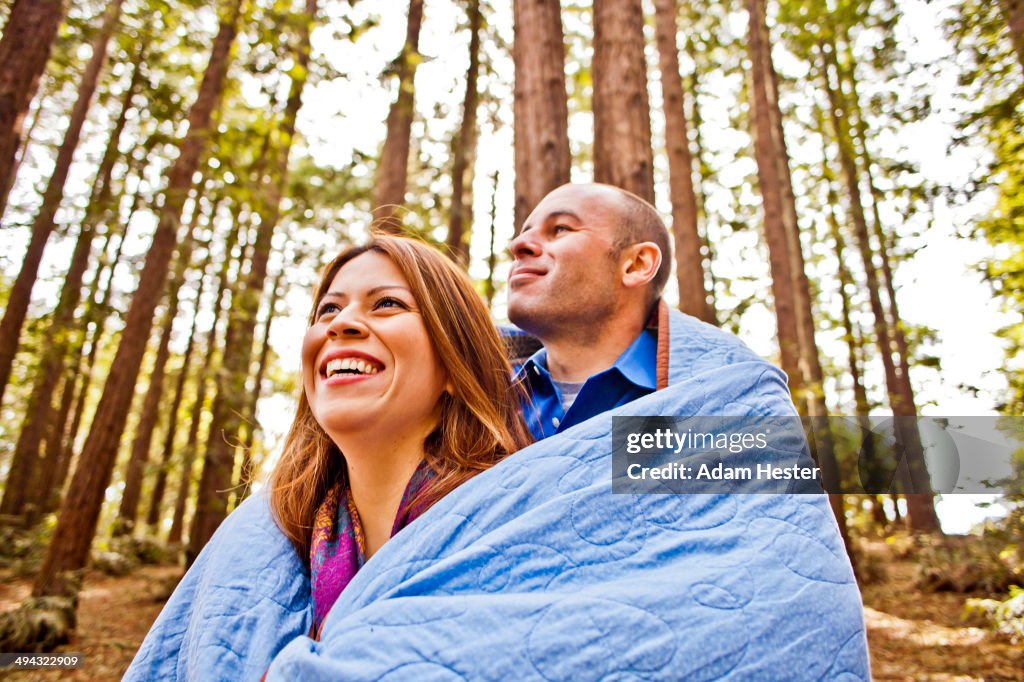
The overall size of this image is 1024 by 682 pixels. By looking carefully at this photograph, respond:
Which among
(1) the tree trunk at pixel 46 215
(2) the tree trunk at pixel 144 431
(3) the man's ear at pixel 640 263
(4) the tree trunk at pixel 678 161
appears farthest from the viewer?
(2) the tree trunk at pixel 144 431

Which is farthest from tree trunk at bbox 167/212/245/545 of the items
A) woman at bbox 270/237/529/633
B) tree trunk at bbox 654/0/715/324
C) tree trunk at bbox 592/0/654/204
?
woman at bbox 270/237/529/633

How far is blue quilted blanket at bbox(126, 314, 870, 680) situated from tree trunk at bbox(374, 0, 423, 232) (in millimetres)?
6137

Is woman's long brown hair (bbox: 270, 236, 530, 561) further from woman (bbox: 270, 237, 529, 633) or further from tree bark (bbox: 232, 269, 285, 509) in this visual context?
tree bark (bbox: 232, 269, 285, 509)

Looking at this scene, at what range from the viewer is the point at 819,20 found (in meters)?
8.20

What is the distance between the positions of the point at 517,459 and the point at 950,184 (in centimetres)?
788

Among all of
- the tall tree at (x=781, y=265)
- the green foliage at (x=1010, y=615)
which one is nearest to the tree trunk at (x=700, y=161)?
the tall tree at (x=781, y=265)

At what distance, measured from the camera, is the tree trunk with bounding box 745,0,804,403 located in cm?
828

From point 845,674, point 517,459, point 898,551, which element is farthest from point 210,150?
point 898,551

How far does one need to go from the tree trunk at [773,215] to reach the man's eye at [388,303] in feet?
22.3

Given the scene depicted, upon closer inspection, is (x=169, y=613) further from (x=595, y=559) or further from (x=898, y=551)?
(x=898, y=551)

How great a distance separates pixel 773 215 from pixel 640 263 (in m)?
7.40

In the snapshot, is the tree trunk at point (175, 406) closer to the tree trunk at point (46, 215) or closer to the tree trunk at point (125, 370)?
the tree trunk at point (46, 215)

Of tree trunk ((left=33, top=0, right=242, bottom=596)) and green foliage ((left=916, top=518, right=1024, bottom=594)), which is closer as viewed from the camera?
green foliage ((left=916, top=518, right=1024, bottom=594))

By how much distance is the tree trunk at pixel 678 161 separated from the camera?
6.81 metres
